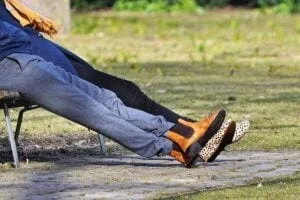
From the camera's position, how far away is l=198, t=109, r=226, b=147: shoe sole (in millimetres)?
6855

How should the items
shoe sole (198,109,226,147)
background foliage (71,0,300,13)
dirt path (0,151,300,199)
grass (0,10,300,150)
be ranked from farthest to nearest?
background foliage (71,0,300,13) → grass (0,10,300,150) → shoe sole (198,109,226,147) → dirt path (0,151,300,199)

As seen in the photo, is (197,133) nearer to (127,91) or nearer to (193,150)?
(193,150)

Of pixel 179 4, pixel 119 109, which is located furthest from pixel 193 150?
pixel 179 4

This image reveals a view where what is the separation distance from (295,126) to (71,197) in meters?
3.32

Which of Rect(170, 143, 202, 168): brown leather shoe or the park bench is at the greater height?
the park bench

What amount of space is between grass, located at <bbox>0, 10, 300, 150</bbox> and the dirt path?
805 mm

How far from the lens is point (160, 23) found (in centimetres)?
2583

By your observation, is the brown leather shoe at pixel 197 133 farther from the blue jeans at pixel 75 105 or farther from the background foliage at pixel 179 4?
the background foliage at pixel 179 4

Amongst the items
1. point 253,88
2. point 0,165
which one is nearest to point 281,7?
point 253,88

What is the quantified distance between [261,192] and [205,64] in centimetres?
958

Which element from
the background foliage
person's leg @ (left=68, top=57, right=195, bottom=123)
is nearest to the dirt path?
person's leg @ (left=68, top=57, right=195, bottom=123)

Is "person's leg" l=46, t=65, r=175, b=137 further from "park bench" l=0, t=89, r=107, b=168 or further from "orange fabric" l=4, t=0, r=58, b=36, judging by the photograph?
"orange fabric" l=4, t=0, r=58, b=36

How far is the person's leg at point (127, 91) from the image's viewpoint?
708 centimetres

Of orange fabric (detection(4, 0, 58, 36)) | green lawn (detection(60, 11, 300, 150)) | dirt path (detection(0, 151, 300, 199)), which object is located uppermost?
orange fabric (detection(4, 0, 58, 36))
